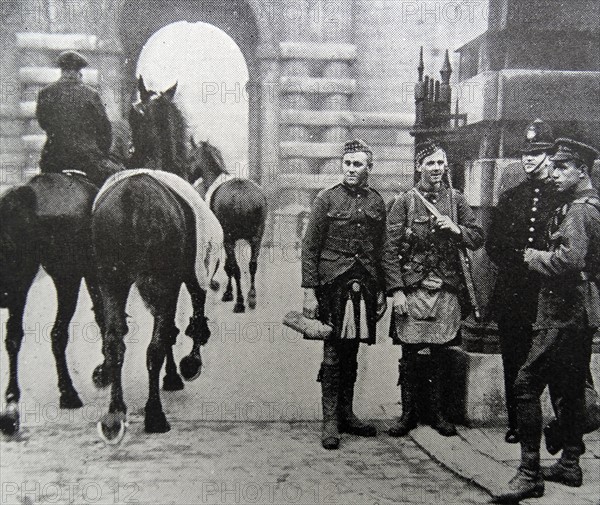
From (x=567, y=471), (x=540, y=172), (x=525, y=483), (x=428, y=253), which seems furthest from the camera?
(x=428, y=253)

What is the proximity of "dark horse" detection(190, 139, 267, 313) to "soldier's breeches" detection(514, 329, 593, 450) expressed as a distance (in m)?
1.67

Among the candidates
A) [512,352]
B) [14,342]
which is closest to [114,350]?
[14,342]

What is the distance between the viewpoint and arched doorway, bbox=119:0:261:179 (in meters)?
4.08

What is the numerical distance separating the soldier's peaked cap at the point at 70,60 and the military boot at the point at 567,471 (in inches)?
142

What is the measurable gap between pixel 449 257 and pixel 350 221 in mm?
647

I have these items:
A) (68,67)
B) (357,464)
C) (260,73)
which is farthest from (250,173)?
(357,464)

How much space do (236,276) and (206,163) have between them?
2.45ft

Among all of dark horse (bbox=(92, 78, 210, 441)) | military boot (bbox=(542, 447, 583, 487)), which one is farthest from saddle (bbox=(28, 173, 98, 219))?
military boot (bbox=(542, 447, 583, 487))

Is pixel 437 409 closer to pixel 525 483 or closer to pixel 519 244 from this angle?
pixel 525 483

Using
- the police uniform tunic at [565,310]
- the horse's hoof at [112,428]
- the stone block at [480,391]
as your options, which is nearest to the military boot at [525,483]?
the police uniform tunic at [565,310]

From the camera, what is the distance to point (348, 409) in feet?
14.1

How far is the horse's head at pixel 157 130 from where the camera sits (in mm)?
4188

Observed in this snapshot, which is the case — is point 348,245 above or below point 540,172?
below

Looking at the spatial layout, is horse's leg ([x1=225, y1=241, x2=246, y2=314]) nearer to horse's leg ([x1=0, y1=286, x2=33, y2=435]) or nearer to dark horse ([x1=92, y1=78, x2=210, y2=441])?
dark horse ([x1=92, y1=78, x2=210, y2=441])
